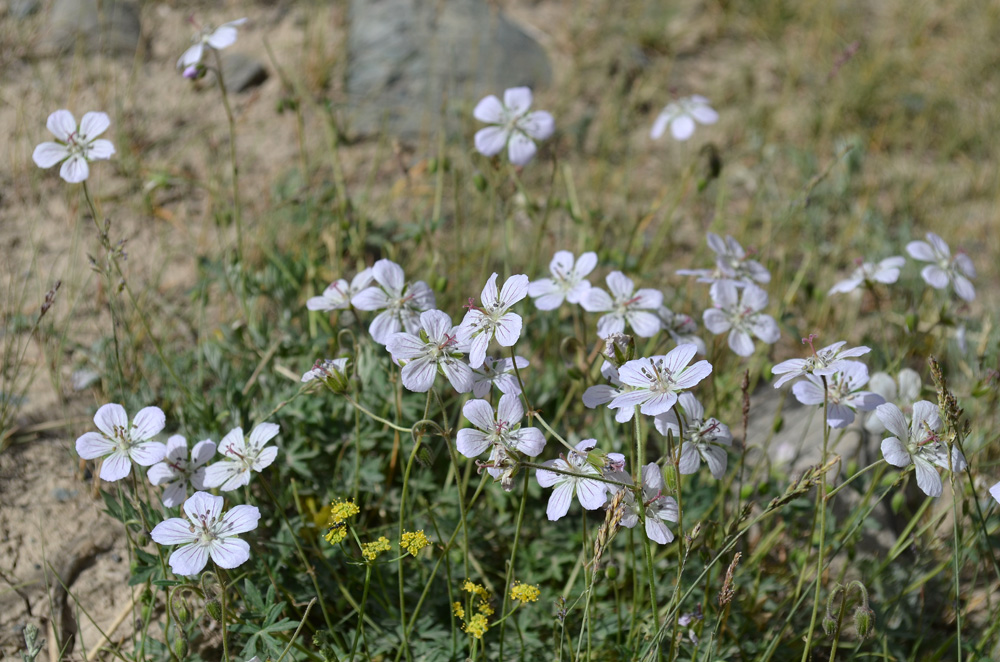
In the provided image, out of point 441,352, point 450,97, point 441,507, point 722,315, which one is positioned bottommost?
point 441,507

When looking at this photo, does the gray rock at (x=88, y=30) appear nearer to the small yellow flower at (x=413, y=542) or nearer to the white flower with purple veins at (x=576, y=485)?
the small yellow flower at (x=413, y=542)

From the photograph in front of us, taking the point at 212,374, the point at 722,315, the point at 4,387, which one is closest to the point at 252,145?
the point at 212,374

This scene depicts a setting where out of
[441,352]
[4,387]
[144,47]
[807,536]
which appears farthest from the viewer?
[144,47]

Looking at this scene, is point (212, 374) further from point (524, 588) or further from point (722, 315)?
point (722, 315)

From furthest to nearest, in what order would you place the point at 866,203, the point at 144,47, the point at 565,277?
1. the point at 144,47
2. the point at 866,203
3. the point at 565,277

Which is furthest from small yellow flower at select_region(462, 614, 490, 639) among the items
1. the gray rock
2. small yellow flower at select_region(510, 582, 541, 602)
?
the gray rock

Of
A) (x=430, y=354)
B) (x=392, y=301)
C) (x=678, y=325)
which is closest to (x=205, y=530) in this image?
(x=430, y=354)

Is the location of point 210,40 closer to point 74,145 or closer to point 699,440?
point 74,145
